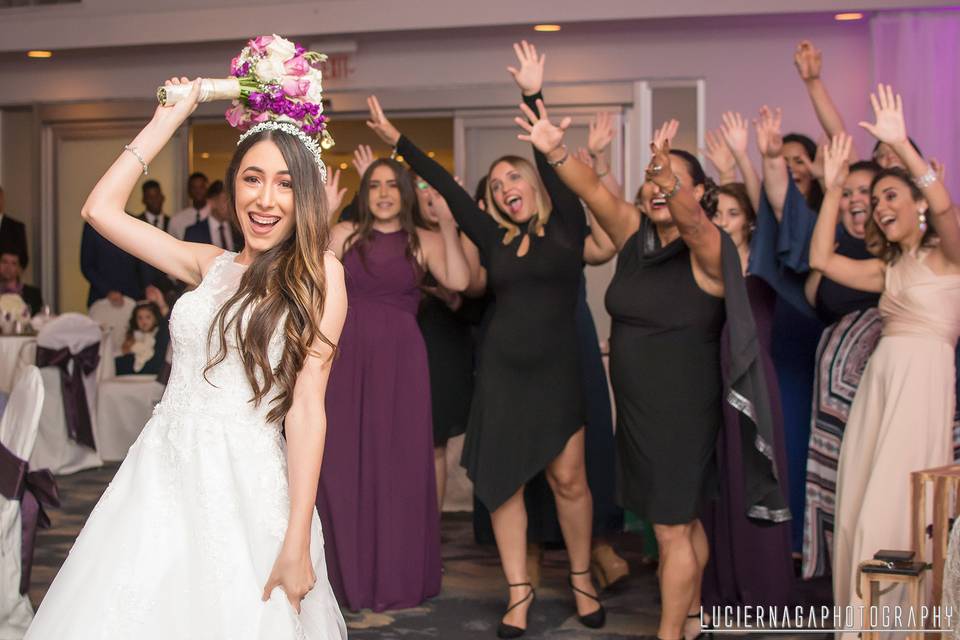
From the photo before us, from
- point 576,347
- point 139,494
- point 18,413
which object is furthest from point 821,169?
point 139,494

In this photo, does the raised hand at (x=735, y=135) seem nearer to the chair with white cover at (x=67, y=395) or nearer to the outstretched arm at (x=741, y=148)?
the outstretched arm at (x=741, y=148)

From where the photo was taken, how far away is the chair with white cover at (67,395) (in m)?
7.32

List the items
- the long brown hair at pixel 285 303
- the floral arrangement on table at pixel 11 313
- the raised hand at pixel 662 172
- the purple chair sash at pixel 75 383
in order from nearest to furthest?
the long brown hair at pixel 285 303, the raised hand at pixel 662 172, the purple chair sash at pixel 75 383, the floral arrangement on table at pixel 11 313

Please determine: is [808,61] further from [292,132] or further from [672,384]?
[292,132]

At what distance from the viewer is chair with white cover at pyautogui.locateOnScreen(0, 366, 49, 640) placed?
3.70 metres

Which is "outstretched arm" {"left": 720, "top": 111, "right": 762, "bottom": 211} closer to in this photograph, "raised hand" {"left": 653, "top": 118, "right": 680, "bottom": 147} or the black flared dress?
"raised hand" {"left": 653, "top": 118, "right": 680, "bottom": 147}

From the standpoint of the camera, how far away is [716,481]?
3.69 metres

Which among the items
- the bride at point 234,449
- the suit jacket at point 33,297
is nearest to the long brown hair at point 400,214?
the bride at point 234,449

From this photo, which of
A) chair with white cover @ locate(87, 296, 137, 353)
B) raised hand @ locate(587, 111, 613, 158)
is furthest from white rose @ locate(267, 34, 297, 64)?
chair with white cover @ locate(87, 296, 137, 353)

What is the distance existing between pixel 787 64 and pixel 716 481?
5312mm

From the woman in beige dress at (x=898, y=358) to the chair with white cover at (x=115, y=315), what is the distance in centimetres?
608

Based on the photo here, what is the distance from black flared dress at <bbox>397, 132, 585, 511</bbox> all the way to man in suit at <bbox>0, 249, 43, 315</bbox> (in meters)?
5.37

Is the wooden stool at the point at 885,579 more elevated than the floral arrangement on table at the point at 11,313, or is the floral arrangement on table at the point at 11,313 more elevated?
the floral arrangement on table at the point at 11,313

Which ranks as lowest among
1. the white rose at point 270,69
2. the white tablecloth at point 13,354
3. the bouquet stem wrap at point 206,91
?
the white tablecloth at point 13,354
